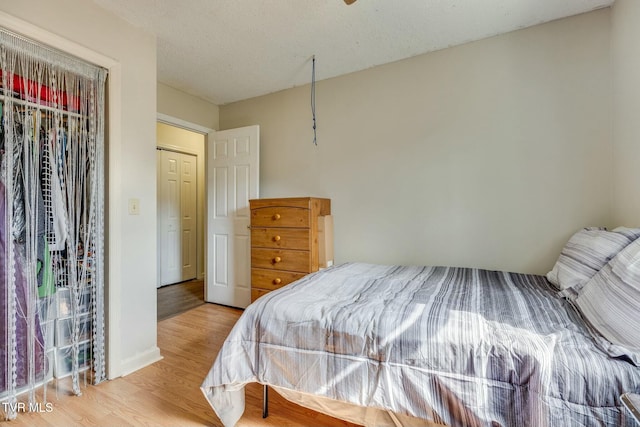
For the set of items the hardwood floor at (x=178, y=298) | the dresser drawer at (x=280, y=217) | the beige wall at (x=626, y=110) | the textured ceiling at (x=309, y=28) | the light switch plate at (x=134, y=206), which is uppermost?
the textured ceiling at (x=309, y=28)

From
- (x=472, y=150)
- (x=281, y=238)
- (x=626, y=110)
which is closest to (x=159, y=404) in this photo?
(x=281, y=238)

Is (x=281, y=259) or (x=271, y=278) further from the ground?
(x=281, y=259)

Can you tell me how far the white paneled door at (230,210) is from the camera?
10.2 ft

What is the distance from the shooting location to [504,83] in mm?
2162

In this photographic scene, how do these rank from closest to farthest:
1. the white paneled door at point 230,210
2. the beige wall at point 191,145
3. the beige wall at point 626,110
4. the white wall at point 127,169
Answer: the beige wall at point 626,110
the white wall at point 127,169
the white paneled door at point 230,210
the beige wall at point 191,145

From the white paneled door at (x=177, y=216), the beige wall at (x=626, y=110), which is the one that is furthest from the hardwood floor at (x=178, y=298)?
the beige wall at (x=626, y=110)

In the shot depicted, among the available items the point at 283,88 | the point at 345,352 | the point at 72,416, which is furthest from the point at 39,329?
the point at 283,88

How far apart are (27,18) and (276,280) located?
2323 millimetres

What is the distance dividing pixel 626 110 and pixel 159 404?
3248 millimetres

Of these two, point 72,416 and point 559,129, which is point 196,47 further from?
point 559,129

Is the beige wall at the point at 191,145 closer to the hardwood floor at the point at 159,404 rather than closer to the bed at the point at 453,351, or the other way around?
the hardwood floor at the point at 159,404

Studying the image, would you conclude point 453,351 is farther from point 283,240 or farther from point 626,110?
point 626,110

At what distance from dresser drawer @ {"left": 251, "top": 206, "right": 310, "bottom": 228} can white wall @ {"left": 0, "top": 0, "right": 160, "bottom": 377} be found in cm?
89

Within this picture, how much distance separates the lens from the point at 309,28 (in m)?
2.10
